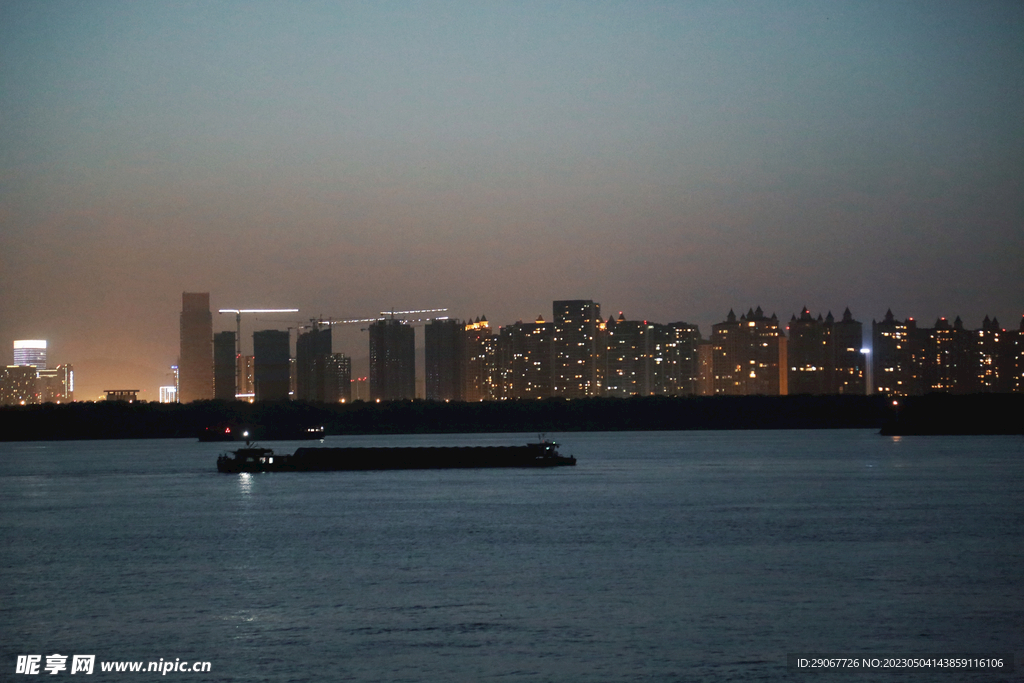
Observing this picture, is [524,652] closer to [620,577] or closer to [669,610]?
[669,610]

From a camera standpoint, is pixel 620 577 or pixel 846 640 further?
pixel 620 577

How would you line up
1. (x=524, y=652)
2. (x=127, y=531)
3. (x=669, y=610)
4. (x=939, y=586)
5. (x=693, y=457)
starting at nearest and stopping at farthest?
(x=524, y=652) < (x=669, y=610) < (x=939, y=586) < (x=127, y=531) < (x=693, y=457)

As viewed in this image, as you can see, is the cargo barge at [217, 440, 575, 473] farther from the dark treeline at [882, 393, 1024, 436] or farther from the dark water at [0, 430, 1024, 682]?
the dark treeline at [882, 393, 1024, 436]

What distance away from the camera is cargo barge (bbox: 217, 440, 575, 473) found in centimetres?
9744

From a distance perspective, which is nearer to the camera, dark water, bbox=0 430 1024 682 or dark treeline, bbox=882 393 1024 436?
dark water, bbox=0 430 1024 682

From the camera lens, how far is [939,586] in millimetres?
33062

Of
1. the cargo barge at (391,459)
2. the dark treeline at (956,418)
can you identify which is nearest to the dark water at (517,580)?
the cargo barge at (391,459)

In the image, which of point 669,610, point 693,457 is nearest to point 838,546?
point 669,610

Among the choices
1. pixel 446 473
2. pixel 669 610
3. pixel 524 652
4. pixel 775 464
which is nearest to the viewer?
pixel 524 652

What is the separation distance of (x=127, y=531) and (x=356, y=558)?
15325 mm

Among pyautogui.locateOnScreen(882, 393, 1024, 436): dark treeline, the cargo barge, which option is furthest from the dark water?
pyautogui.locateOnScreen(882, 393, 1024, 436): dark treeline

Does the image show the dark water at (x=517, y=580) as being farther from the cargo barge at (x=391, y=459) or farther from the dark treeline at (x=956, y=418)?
the dark treeline at (x=956, y=418)

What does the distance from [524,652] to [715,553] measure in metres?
17.1

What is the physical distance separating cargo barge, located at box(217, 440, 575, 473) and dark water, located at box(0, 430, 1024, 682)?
81.1ft
